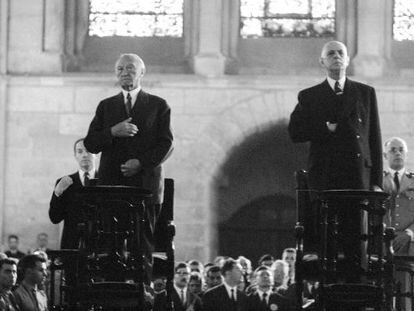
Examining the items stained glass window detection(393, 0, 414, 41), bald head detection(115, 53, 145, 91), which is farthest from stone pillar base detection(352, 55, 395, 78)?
bald head detection(115, 53, 145, 91)

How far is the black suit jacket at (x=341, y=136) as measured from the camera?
10062mm

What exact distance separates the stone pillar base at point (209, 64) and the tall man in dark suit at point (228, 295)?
Result: 548cm

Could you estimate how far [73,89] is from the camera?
20.4 m

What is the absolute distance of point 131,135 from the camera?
1004cm

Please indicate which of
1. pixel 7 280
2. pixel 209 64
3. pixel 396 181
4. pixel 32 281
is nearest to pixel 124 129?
pixel 7 280

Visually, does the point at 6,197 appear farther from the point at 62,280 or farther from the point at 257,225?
the point at 62,280

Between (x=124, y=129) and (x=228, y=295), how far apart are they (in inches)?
227

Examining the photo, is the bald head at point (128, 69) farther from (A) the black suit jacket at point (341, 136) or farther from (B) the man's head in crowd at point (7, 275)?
(B) the man's head in crowd at point (7, 275)

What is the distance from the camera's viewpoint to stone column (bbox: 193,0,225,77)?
2058 centimetres

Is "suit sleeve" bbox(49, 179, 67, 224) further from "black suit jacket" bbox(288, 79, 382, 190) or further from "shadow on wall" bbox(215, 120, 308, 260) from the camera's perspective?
"shadow on wall" bbox(215, 120, 308, 260)

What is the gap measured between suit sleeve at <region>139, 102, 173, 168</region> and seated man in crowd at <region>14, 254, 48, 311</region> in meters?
2.25

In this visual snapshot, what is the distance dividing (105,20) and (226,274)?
6720 mm

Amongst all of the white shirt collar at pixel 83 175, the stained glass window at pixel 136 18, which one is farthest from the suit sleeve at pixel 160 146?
the stained glass window at pixel 136 18

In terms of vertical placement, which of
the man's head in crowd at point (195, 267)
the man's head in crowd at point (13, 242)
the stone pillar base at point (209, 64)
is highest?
the stone pillar base at point (209, 64)
